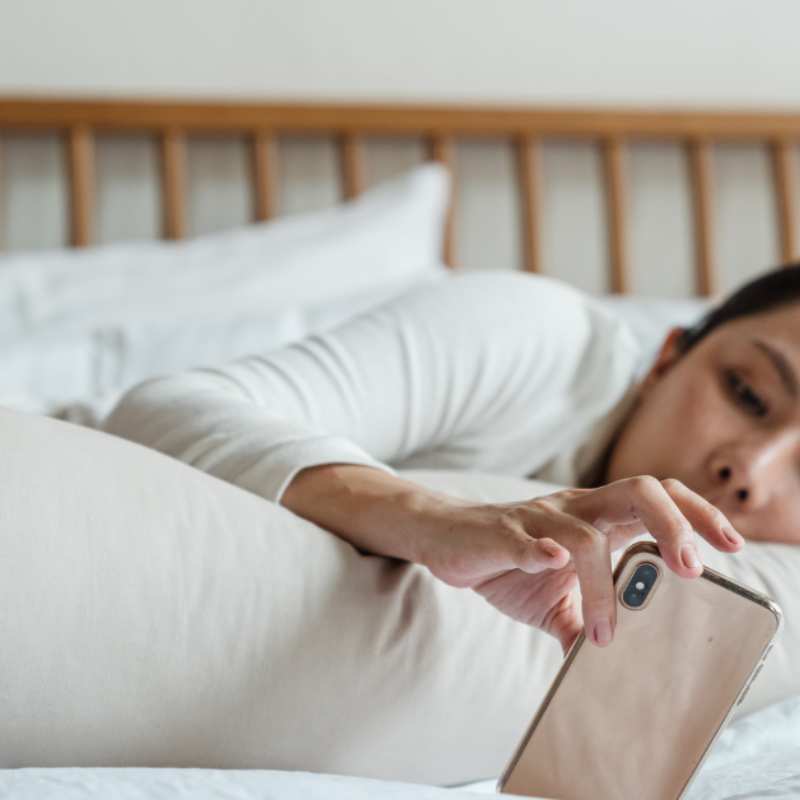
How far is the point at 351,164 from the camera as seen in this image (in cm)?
133

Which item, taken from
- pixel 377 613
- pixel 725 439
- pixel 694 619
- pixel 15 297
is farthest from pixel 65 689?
pixel 15 297

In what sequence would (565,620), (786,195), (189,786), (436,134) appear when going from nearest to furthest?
(189,786)
(565,620)
(436,134)
(786,195)

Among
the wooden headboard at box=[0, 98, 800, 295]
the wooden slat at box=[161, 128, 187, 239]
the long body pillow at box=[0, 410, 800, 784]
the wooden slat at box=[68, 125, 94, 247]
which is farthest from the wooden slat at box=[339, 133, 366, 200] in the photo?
the long body pillow at box=[0, 410, 800, 784]

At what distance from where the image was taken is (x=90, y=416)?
681 millimetres

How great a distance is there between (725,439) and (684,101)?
3.43 feet

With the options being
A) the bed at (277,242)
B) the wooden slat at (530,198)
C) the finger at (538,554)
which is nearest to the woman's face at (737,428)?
the bed at (277,242)

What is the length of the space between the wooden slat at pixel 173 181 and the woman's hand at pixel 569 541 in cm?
103

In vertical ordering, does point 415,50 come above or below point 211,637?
above

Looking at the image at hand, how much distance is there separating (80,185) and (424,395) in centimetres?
84

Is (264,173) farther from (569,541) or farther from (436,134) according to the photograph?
(569,541)

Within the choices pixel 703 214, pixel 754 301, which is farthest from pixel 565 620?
pixel 703 214

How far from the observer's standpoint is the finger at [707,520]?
0.32 meters

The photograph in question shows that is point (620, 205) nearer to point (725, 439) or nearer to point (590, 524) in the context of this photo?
point (725, 439)

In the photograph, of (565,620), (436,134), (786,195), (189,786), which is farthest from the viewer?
(786,195)
